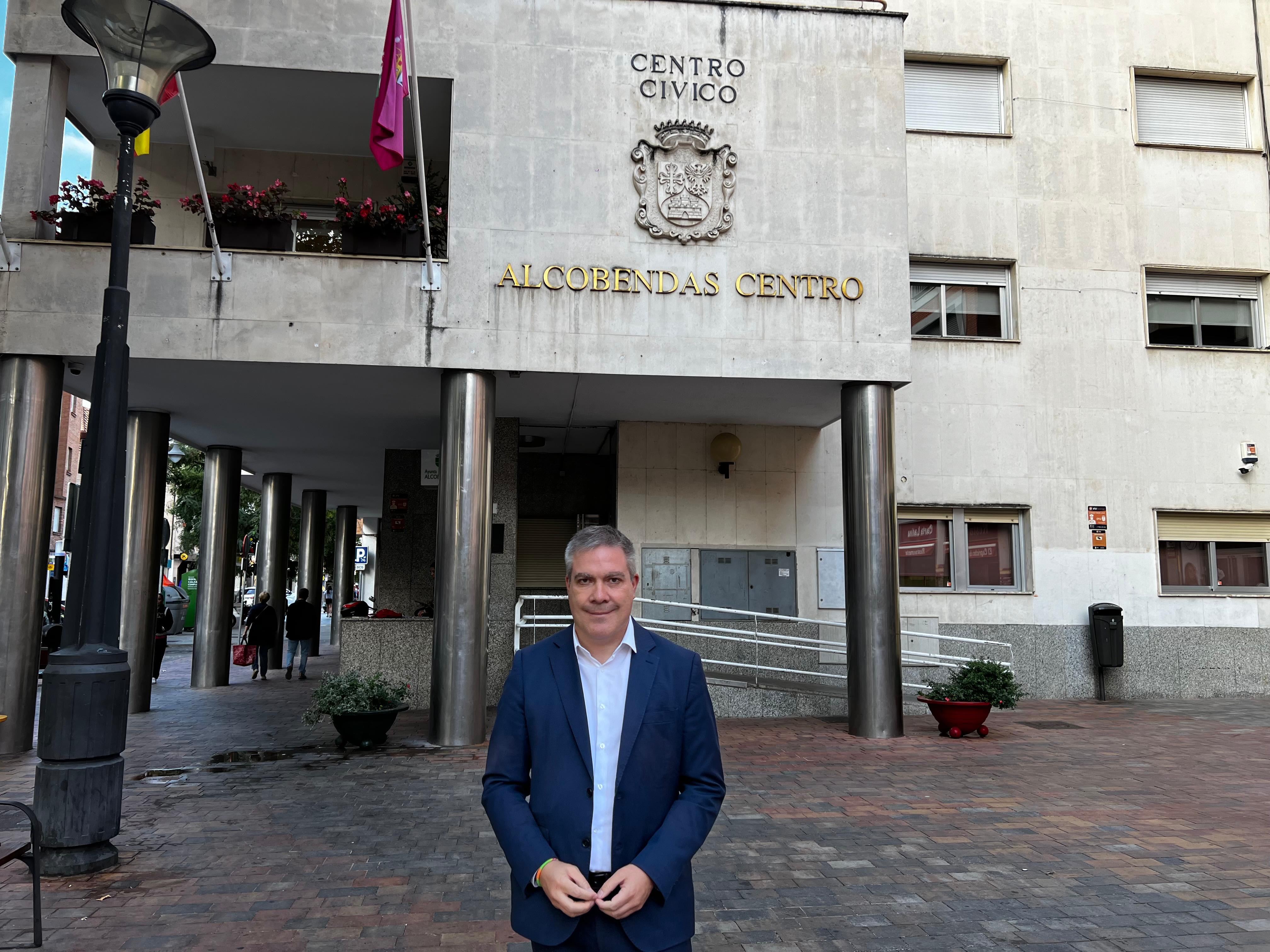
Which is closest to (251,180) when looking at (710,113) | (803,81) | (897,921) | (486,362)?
(486,362)

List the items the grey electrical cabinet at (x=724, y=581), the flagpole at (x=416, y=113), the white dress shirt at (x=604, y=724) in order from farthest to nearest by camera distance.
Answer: the grey electrical cabinet at (x=724, y=581)
the flagpole at (x=416, y=113)
the white dress shirt at (x=604, y=724)

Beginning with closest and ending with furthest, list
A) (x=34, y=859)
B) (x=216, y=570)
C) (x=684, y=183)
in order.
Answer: (x=34, y=859) < (x=684, y=183) < (x=216, y=570)

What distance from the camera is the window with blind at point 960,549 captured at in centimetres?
1491

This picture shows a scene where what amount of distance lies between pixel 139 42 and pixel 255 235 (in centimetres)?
468

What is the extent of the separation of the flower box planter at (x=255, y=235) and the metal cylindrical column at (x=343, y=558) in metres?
17.0

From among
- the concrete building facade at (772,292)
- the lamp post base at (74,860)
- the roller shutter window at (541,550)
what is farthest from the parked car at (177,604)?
the lamp post base at (74,860)

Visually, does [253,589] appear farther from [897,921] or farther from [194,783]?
[897,921]

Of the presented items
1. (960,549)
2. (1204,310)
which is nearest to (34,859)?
(960,549)

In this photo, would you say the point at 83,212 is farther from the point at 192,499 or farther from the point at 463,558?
the point at 192,499

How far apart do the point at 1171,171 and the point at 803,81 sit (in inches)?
Result: 315

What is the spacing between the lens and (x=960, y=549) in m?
14.9

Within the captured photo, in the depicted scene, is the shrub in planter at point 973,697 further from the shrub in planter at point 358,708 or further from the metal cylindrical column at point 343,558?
the metal cylindrical column at point 343,558

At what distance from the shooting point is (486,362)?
10.9 m

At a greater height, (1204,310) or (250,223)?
(1204,310)
